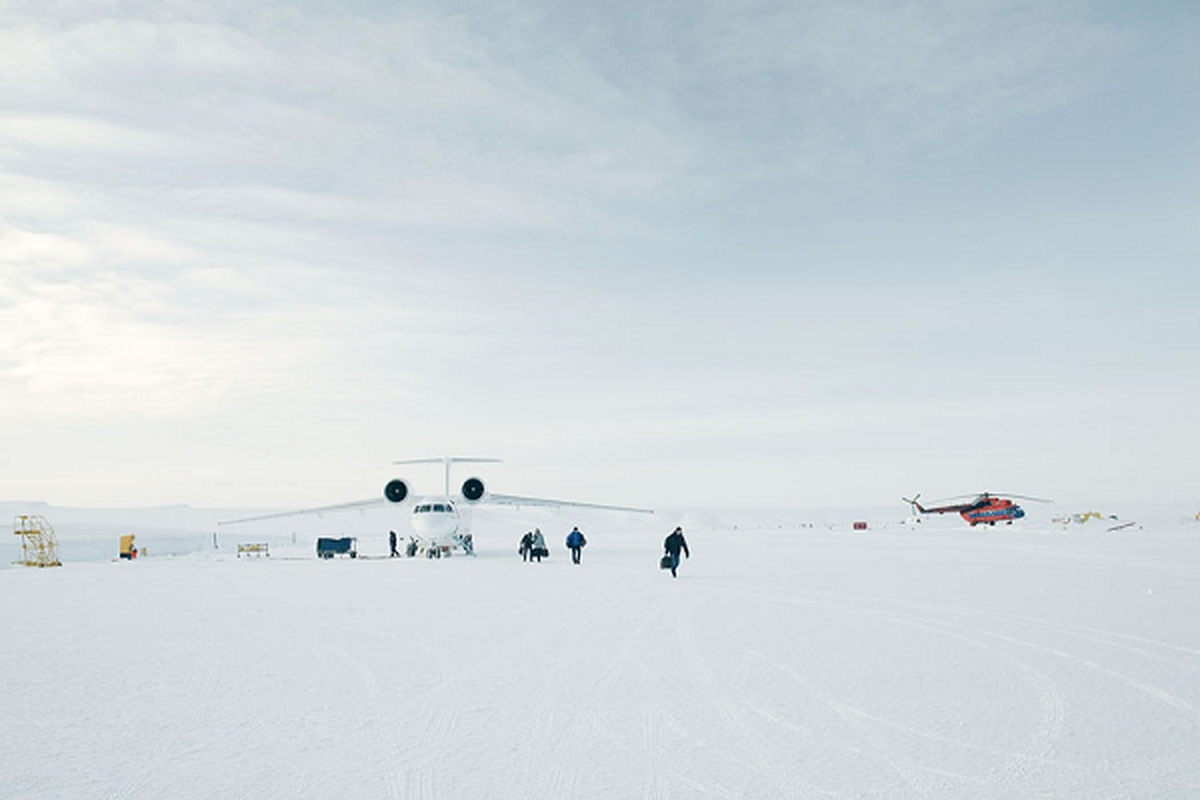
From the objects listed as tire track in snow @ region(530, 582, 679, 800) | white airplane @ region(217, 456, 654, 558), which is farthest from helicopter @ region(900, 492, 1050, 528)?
tire track in snow @ region(530, 582, 679, 800)

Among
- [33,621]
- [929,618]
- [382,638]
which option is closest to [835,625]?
[929,618]

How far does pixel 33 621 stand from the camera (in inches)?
578

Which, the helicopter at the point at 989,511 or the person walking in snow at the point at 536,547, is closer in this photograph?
the person walking in snow at the point at 536,547

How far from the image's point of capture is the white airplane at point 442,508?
3334 centimetres

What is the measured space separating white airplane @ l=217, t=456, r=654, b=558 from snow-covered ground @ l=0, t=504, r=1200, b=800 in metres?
15.2

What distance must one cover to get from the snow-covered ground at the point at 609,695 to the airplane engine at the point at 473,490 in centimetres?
1936

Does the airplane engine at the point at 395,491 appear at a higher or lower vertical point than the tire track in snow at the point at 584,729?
higher

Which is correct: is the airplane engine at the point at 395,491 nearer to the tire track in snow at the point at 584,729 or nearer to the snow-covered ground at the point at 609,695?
the snow-covered ground at the point at 609,695

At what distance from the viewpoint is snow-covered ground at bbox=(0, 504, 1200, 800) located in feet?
20.0

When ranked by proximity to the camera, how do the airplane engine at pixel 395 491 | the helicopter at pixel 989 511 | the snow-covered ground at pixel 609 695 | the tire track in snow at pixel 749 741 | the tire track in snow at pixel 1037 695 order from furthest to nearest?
the helicopter at pixel 989 511
the airplane engine at pixel 395 491
the tire track in snow at pixel 1037 695
the snow-covered ground at pixel 609 695
the tire track in snow at pixel 749 741

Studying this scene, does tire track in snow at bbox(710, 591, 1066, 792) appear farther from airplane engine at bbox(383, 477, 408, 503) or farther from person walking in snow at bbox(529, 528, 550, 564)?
airplane engine at bbox(383, 477, 408, 503)

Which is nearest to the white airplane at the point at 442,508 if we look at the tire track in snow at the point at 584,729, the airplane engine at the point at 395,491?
the airplane engine at the point at 395,491

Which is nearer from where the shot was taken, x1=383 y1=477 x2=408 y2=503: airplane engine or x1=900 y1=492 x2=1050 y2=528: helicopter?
x1=383 y1=477 x2=408 y2=503: airplane engine

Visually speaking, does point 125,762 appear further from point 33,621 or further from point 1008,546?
point 1008,546
